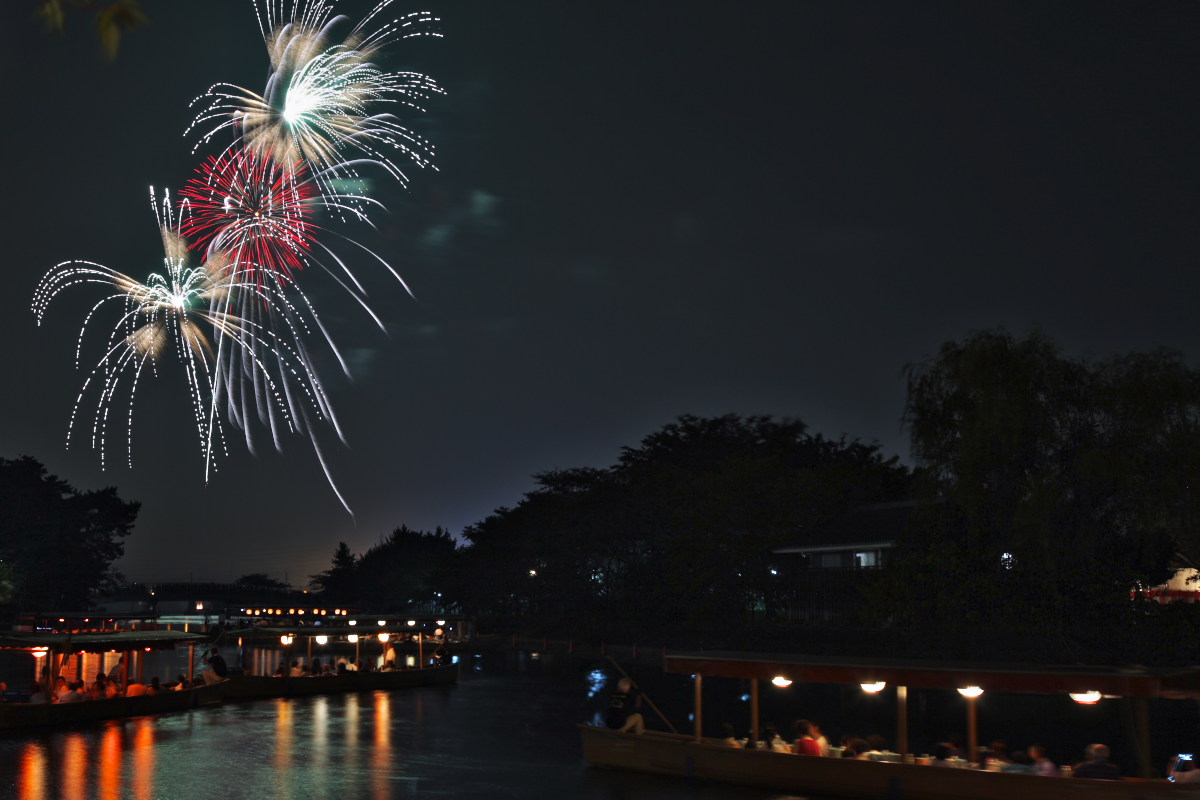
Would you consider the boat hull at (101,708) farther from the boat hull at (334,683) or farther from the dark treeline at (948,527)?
the dark treeline at (948,527)

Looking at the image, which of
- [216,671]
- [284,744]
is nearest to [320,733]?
[284,744]

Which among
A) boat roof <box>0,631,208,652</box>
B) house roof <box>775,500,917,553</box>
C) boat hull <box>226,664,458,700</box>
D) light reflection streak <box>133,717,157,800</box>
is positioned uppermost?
house roof <box>775,500,917,553</box>

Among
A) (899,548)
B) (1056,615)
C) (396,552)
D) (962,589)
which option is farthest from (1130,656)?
(396,552)

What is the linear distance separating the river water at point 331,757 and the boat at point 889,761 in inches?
17.1

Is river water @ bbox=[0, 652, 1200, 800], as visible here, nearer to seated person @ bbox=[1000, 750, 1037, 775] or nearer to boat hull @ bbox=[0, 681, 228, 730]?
boat hull @ bbox=[0, 681, 228, 730]

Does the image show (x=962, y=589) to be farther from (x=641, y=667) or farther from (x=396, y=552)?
(x=396, y=552)

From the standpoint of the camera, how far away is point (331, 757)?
21312 mm

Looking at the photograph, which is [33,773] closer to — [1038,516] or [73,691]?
[73,691]

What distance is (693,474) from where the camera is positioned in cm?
5988

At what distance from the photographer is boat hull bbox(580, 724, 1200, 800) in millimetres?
15008

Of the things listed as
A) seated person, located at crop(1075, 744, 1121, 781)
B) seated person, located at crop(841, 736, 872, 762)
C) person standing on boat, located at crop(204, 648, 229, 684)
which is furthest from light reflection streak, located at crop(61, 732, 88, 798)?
seated person, located at crop(1075, 744, 1121, 781)

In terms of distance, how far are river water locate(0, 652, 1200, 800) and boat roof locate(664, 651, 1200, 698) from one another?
236 centimetres

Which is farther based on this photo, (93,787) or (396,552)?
(396,552)

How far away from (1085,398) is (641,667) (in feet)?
85.4
